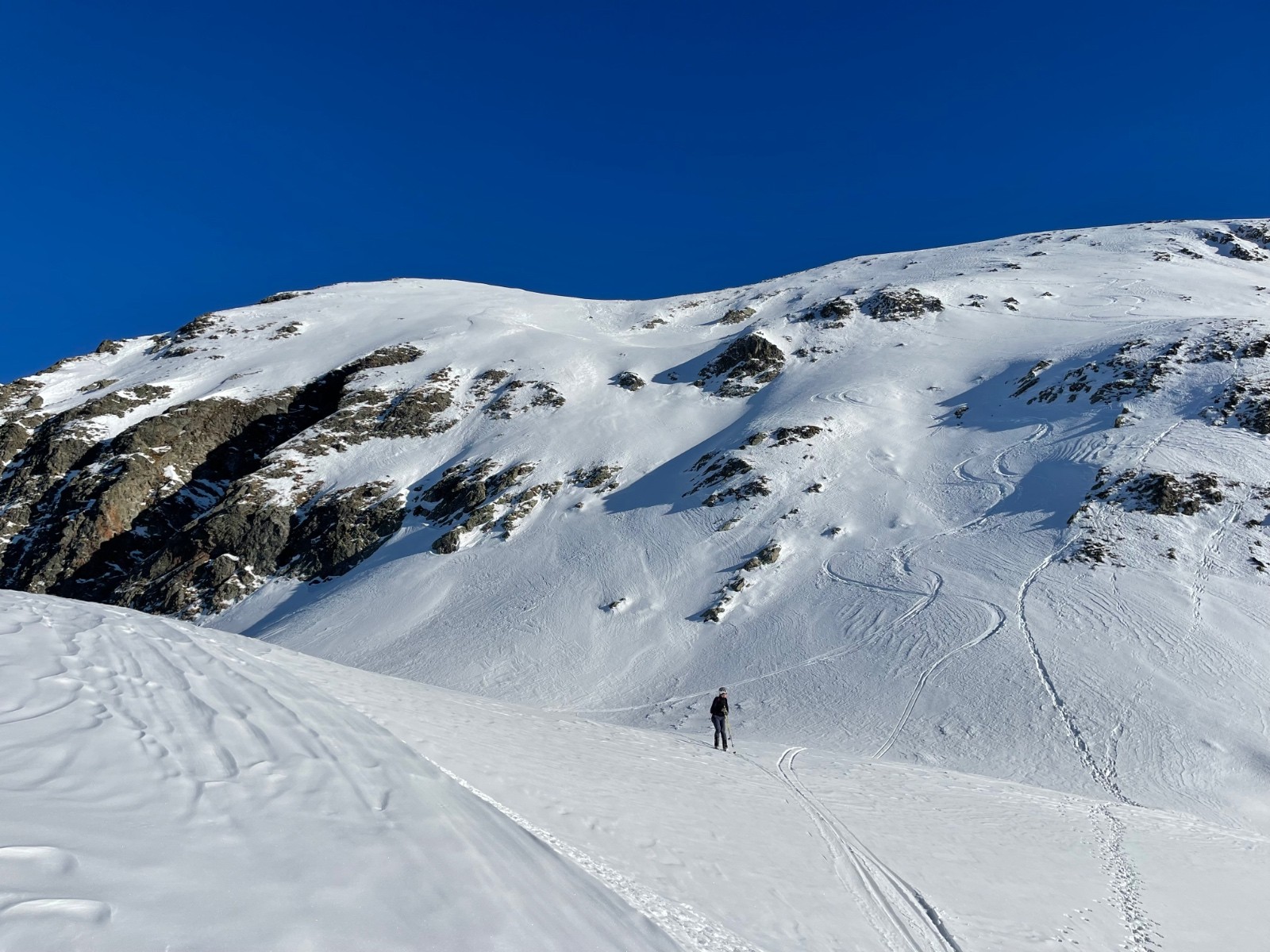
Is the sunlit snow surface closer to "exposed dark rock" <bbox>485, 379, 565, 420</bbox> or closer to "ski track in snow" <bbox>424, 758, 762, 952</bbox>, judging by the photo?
"ski track in snow" <bbox>424, 758, 762, 952</bbox>

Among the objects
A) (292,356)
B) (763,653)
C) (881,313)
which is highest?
(292,356)

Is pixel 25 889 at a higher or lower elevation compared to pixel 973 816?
higher

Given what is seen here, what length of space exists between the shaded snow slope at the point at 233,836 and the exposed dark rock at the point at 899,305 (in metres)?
50.9

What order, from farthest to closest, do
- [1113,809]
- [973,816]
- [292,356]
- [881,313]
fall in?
[292,356] < [881,313] < [1113,809] < [973,816]

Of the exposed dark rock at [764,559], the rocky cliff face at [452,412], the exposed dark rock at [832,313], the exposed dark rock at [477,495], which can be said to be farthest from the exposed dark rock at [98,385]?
the exposed dark rock at [764,559]

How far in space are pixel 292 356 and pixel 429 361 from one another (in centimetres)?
1465

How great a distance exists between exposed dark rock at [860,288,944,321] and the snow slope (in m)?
42.9

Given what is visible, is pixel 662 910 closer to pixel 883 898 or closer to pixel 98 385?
pixel 883 898

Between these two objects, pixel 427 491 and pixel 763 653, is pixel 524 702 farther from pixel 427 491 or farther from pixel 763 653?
pixel 427 491

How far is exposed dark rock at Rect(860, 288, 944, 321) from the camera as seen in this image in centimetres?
5134

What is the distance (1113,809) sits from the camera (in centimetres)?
1354

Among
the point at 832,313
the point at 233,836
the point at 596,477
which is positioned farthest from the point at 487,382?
the point at 233,836

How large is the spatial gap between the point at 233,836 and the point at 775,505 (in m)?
28.9

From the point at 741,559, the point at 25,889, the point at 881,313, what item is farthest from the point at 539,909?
the point at 881,313
